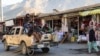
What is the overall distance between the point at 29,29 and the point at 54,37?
5.59ft

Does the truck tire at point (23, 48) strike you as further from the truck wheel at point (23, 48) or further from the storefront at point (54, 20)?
the storefront at point (54, 20)

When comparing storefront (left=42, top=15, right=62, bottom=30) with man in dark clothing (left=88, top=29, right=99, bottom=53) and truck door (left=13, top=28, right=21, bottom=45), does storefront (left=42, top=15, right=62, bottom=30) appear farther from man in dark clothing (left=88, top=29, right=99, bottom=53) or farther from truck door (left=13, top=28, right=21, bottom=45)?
man in dark clothing (left=88, top=29, right=99, bottom=53)

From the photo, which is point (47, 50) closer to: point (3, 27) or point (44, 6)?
point (44, 6)

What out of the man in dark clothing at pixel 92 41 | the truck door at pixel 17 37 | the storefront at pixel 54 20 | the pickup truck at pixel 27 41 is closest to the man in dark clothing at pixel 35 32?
the pickup truck at pixel 27 41

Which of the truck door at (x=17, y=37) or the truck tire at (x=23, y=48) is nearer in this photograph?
the truck tire at (x=23, y=48)

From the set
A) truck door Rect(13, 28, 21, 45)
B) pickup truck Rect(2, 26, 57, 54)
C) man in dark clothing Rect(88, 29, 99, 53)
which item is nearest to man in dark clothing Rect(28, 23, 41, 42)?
pickup truck Rect(2, 26, 57, 54)

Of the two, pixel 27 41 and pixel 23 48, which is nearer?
pixel 27 41

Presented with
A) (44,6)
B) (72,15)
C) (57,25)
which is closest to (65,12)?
(72,15)

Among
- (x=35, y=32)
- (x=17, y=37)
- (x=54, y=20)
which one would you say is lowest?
(x=17, y=37)

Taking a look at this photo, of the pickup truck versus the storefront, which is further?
the storefront

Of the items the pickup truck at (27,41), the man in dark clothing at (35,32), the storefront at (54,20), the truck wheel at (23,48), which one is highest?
the storefront at (54,20)

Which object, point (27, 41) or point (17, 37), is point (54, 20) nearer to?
point (17, 37)

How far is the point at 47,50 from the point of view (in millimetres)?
20984

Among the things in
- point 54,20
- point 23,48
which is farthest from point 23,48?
point 54,20
